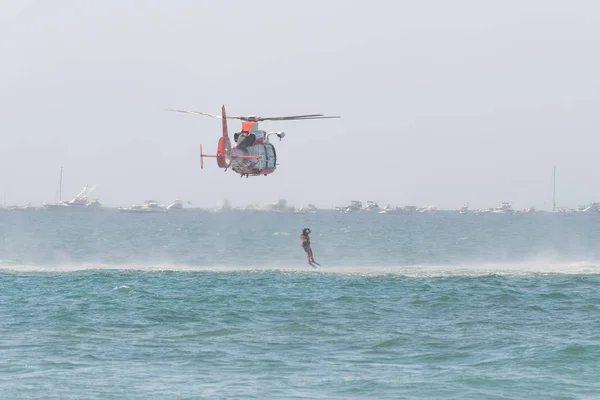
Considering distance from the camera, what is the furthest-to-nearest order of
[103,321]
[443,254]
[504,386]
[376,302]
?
[443,254] → [376,302] → [103,321] → [504,386]

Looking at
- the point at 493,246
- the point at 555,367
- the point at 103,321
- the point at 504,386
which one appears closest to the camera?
the point at 504,386

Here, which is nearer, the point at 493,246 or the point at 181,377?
the point at 181,377

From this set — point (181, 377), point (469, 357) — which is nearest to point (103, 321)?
point (181, 377)

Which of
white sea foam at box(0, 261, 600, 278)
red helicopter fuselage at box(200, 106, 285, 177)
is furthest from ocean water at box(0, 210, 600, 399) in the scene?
red helicopter fuselage at box(200, 106, 285, 177)

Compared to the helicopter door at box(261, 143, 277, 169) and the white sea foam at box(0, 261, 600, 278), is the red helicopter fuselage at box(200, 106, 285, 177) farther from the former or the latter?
the white sea foam at box(0, 261, 600, 278)

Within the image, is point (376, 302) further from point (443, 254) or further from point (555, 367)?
point (443, 254)
